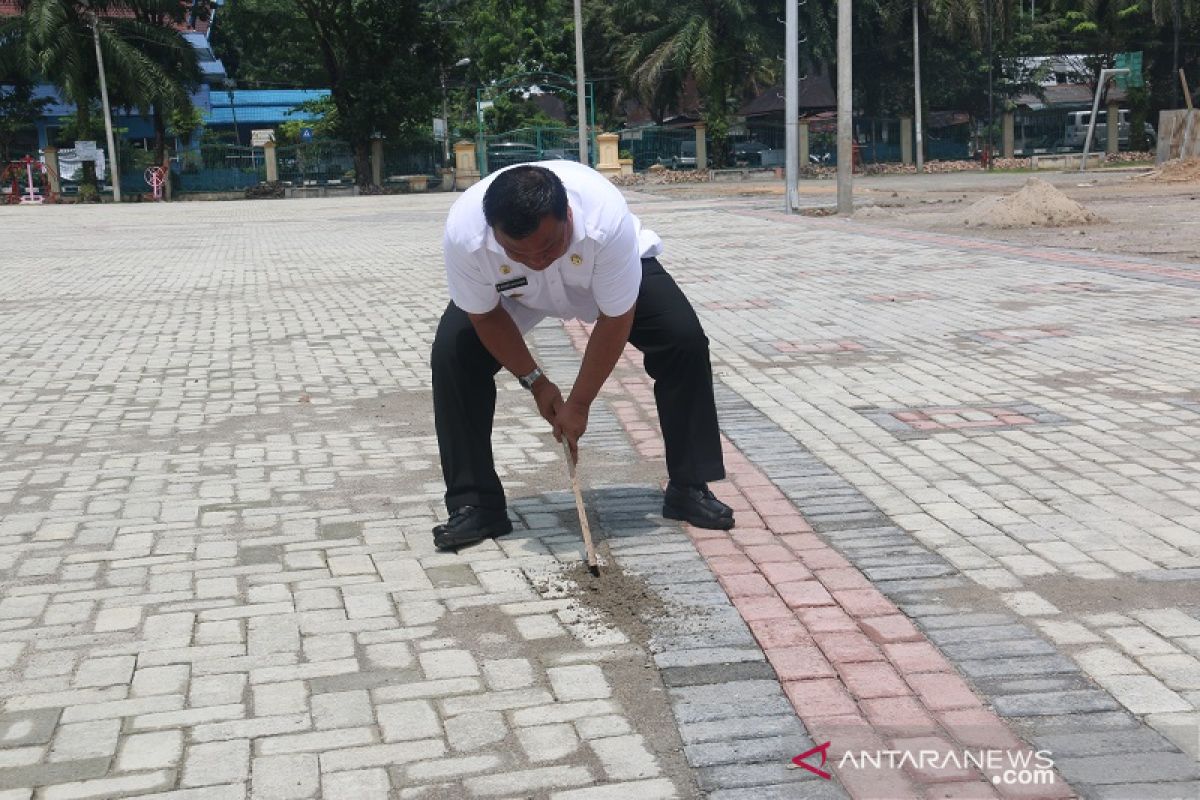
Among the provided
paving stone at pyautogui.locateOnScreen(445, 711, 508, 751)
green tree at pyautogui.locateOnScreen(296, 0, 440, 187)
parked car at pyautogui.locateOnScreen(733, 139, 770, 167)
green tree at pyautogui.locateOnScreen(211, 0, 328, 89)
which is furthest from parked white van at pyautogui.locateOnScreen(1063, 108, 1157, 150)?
paving stone at pyautogui.locateOnScreen(445, 711, 508, 751)

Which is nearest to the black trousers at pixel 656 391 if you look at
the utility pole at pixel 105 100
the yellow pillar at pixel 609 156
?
the yellow pillar at pixel 609 156

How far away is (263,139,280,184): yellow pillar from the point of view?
146 feet

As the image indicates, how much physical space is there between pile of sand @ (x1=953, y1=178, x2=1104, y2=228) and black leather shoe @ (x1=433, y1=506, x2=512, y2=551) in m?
13.5

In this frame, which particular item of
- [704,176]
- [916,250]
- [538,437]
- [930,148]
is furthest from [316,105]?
[538,437]

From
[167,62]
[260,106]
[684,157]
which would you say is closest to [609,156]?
[684,157]

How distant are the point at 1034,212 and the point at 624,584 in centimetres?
1411

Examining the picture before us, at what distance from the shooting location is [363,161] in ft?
148

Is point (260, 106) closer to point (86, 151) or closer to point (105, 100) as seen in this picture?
point (86, 151)

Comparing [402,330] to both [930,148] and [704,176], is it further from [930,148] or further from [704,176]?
[930,148]

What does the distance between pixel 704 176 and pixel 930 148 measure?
1097 cm

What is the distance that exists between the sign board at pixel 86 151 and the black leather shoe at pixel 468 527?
41.8 m

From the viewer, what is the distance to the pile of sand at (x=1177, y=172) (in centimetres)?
2714

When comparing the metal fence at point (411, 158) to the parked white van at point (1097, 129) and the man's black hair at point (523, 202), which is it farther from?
the man's black hair at point (523, 202)

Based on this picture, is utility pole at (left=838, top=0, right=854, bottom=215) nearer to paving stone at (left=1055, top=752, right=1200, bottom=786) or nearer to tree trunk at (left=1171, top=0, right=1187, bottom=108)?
paving stone at (left=1055, top=752, right=1200, bottom=786)
